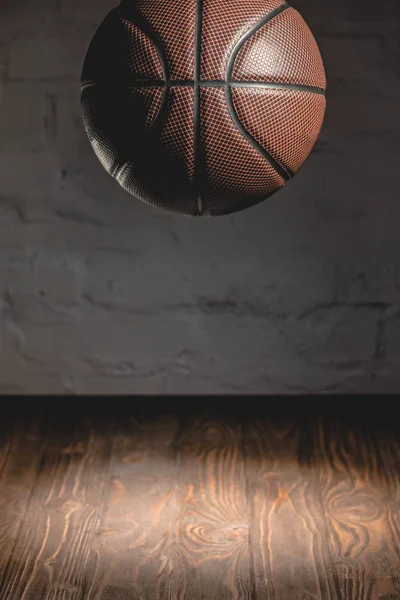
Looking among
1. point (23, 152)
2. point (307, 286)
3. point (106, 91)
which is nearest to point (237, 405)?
point (307, 286)

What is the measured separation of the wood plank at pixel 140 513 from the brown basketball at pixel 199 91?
0.90 m

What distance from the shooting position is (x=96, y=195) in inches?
94.8

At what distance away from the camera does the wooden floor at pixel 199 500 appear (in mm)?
1735

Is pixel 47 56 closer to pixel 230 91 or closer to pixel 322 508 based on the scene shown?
pixel 230 91

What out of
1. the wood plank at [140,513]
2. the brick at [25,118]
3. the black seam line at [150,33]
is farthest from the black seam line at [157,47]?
the brick at [25,118]

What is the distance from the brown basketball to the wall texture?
105 cm

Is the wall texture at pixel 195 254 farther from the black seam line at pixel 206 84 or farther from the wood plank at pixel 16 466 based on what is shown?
the black seam line at pixel 206 84

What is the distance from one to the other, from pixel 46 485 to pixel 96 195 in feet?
2.90

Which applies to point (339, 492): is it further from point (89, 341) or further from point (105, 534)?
point (89, 341)

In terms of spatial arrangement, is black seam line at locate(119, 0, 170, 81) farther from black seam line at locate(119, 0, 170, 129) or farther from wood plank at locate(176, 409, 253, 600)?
wood plank at locate(176, 409, 253, 600)

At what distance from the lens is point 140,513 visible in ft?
6.59

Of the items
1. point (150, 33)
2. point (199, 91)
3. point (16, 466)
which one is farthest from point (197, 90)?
point (16, 466)

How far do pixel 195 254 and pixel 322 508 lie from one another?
34.8 inches

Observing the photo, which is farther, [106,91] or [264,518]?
[264,518]
